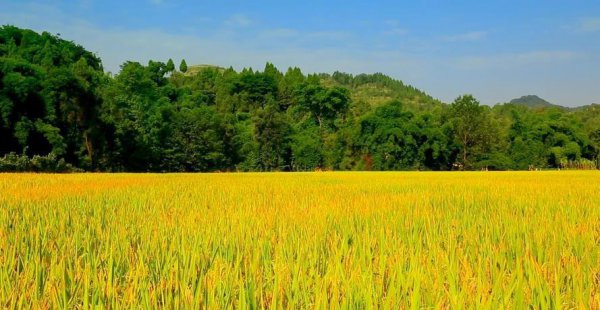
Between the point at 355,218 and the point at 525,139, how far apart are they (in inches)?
2524

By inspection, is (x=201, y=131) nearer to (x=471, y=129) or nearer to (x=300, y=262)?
(x=471, y=129)

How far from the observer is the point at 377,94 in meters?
197

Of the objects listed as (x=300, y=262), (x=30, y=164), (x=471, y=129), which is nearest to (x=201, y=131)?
(x=30, y=164)

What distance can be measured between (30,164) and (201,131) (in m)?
26.6

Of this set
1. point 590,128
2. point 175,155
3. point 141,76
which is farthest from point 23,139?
point 590,128

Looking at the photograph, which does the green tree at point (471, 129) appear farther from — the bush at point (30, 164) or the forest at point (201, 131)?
the bush at point (30, 164)

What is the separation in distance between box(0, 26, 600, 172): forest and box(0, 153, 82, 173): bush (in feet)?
0.26

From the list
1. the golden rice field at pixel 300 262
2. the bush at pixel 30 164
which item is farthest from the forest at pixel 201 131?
the golden rice field at pixel 300 262

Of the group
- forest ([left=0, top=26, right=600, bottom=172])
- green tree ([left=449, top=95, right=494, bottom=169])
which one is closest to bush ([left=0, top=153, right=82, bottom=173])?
forest ([left=0, top=26, right=600, bottom=172])

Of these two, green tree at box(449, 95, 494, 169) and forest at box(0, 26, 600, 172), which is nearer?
forest at box(0, 26, 600, 172)

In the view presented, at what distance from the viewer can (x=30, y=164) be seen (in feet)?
84.7

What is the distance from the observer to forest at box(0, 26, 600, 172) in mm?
32094

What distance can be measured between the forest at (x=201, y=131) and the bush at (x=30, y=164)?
8 centimetres

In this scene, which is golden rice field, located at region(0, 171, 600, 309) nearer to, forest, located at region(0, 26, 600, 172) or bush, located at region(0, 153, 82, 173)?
bush, located at region(0, 153, 82, 173)
